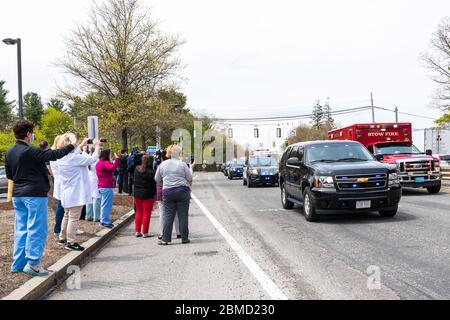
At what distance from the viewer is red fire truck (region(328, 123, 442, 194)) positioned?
17672 mm

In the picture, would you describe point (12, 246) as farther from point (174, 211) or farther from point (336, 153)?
point (336, 153)

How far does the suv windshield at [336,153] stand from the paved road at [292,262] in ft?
5.01

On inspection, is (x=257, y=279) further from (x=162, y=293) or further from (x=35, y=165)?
(x=35, y=165)

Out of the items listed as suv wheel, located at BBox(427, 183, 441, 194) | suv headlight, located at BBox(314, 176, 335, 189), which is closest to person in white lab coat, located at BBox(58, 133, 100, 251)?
suv headlight, located at BBox(314, 176, 335, 189)

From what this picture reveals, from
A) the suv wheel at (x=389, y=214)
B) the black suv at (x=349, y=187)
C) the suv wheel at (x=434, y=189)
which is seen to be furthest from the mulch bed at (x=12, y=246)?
the suv wheel at (x=434, y=189)

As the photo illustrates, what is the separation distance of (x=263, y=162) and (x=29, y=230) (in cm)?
2225

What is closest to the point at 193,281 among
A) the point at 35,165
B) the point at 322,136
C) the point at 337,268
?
the point at 337,268

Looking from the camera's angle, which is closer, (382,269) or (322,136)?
(382,269)

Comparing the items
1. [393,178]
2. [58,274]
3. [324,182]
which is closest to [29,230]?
[58,274]

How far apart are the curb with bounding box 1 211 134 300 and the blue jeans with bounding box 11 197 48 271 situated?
33 cm

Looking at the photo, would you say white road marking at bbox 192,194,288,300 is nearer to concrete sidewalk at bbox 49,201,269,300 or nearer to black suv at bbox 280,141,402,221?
concrete sidewalk at bbox 49,201,269,300
